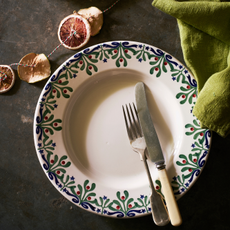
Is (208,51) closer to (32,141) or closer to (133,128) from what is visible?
(133,128)

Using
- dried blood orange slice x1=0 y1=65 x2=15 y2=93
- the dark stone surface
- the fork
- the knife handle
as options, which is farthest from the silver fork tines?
dried blood orange slice x1=0 y1=65 x2=15 y2=93

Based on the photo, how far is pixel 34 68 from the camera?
3.10 ft

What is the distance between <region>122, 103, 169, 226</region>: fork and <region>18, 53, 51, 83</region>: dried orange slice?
45 centimetres

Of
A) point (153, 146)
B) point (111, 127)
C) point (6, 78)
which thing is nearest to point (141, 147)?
point (153, 146)

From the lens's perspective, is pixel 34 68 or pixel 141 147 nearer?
pixel 141 147

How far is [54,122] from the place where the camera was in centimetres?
84

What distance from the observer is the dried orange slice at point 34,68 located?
943 millimetres

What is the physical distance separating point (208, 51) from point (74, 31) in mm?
616

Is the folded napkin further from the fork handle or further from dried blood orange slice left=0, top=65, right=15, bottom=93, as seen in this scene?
dried blood orange slice left=0, top=65, right=15, bottom=93

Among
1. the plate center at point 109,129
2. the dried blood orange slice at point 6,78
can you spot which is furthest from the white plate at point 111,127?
the dried blood orange slice at point 6,78

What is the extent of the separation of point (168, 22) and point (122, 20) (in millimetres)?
231

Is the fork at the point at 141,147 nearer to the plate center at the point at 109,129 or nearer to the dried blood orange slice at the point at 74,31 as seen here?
the plate center at the point at 109,129

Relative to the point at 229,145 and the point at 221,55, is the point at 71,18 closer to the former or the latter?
the point at 221,55

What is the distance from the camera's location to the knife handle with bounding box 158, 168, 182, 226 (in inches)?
27.8
